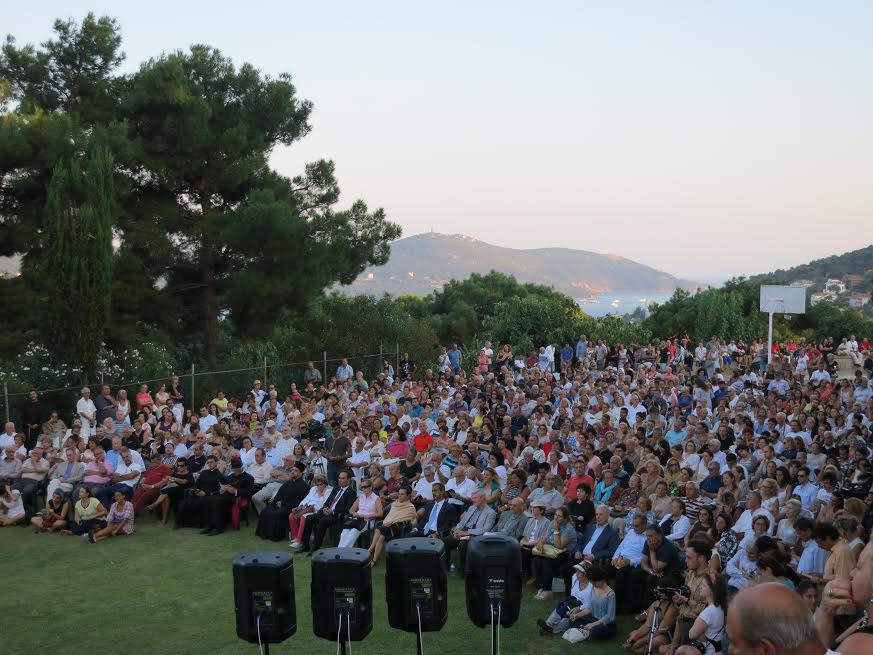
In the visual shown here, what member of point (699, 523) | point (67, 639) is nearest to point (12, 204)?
point (67, 639)

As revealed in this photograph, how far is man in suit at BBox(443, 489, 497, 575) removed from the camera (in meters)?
9.28

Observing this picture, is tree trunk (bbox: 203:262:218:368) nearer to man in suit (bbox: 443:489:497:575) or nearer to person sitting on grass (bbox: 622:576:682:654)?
man in suit (bbox: 443:489:497:575)

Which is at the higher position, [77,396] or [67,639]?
[77,396]

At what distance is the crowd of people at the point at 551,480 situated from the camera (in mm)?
6977

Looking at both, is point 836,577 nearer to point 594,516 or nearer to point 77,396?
point 594,516

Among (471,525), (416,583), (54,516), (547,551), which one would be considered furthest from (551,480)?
(54,516)

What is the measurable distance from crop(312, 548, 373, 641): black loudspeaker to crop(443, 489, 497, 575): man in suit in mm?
3563

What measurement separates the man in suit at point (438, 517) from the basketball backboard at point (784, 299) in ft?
63.9

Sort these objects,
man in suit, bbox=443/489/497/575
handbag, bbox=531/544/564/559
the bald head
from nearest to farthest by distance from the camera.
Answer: the bald head
handbag, bbox=531/544/564/559
man in suit, bbox=443/489/497/575

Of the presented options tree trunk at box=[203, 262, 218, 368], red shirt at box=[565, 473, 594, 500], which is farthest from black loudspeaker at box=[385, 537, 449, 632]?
tree trunk at box=[203, 262, 218, 368]

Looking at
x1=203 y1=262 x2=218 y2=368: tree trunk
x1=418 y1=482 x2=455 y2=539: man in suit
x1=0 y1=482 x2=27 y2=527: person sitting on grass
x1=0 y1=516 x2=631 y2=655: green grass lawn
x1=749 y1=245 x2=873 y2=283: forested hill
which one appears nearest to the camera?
x1=0 y1=516 x2=631 y2=655: green grass lawn

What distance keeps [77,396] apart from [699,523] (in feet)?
40.9

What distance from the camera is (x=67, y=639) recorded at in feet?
25.2

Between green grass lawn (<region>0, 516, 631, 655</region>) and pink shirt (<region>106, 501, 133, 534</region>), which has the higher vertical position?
pink shirt (<region>106, 501, 133, 534</region>)
